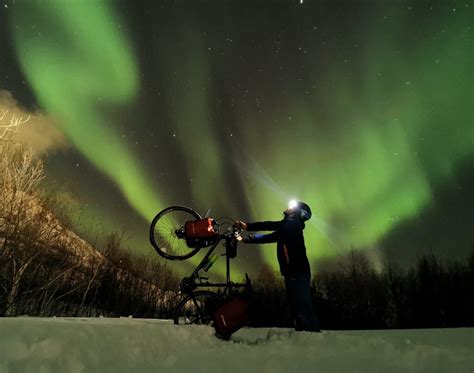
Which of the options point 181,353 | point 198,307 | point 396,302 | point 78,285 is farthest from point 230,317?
point 396,302

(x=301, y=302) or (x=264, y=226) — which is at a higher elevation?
(x=264, y=226)

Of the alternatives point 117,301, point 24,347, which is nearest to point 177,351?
point 24,347

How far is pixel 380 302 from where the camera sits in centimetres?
4212

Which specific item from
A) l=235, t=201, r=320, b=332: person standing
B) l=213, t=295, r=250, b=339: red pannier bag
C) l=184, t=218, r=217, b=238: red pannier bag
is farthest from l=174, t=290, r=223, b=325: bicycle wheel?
l=235, t=201, r=320, b=332: person standing

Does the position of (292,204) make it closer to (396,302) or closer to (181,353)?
(181,353)

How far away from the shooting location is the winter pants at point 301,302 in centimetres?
709

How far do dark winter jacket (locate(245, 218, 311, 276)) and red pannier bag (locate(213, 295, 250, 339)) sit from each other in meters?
1.31

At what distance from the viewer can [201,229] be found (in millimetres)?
7148

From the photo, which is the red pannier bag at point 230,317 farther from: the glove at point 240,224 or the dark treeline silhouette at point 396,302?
the dark treeline silhouette at point 396,302

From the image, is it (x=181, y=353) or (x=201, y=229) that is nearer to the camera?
(x=181, y=353)

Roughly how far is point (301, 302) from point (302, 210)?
1788 millimetres

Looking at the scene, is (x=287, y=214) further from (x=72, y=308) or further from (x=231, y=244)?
(x=72, y=308)

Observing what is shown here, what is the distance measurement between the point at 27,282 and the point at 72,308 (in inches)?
214

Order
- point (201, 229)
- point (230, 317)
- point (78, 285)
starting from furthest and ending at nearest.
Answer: point (78, 285), point (201, 229), point (230, 317)
